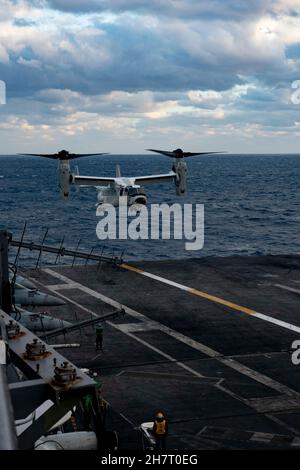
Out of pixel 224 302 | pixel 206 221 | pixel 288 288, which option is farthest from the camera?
pixel 206 221

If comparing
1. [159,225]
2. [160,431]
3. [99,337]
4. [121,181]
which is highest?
[121,181]

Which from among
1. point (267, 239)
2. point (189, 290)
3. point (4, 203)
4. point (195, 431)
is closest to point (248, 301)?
point (189, 290)

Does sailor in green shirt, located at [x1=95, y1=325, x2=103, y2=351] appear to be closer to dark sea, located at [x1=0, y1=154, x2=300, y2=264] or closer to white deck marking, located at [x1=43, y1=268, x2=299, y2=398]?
white deck marking, located at [x1=43, y1=268, x2=299, y2=398]

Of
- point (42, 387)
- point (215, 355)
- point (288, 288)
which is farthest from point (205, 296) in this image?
point (42, 387)

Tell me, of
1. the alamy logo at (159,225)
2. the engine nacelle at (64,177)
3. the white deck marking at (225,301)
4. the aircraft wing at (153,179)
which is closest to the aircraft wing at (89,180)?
the engine nacelle at (64,177)

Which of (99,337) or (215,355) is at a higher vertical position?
(99,337)

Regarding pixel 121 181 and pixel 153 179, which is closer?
pixel 121 181

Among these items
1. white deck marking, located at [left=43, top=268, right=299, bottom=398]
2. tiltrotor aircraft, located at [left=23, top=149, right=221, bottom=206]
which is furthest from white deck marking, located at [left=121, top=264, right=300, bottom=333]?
tiltrotor aircraft, located at [left=23, top=149, right=221, bottom=206]

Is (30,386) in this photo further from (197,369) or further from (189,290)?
(189,290)

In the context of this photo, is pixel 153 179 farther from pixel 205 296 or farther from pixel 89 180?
Result: pixel 205 296
